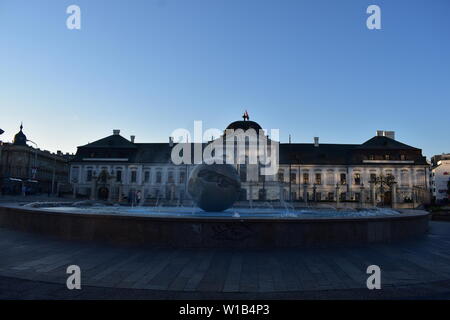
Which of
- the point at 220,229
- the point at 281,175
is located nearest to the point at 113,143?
the point at 281,175

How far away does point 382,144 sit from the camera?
61062mm

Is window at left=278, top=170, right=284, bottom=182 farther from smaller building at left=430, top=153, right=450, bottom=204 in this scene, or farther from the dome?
smaller building at left=430, top=153, right=450, bottom=204

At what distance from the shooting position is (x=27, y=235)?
387 inches

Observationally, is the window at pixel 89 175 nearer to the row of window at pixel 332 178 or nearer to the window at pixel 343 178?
the row of window at pixel 332 178

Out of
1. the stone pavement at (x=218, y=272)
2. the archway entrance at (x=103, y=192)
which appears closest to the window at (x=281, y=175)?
the archway entrance at (x=103, y=192)

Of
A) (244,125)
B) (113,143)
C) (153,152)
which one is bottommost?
(153,152)

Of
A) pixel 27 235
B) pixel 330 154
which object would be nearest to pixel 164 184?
pixel 330 154

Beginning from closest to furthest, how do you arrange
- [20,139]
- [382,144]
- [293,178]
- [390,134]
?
[293,178]
[382,144]
[390,134]
[20,139]

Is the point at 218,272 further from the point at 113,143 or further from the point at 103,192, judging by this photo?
the point at 113,143

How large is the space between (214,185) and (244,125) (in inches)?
1976

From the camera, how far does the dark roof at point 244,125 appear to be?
6176cm

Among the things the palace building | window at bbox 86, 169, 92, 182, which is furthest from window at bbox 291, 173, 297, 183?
window at bbox 86, 169, 92, 182

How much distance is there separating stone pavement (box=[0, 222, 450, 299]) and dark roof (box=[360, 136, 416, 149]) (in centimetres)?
5711

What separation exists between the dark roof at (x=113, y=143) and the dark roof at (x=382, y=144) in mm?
46867
